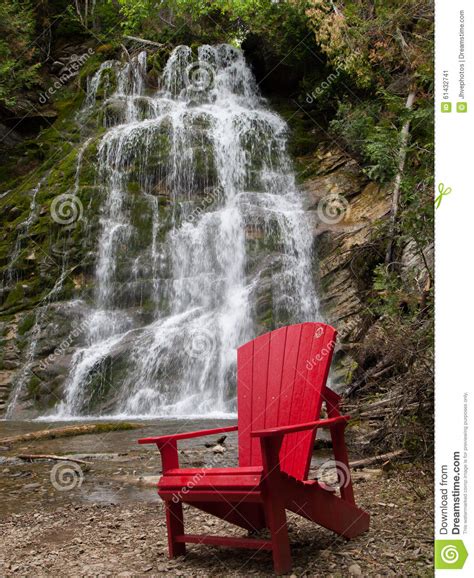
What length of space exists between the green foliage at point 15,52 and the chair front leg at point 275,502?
16.2 metres

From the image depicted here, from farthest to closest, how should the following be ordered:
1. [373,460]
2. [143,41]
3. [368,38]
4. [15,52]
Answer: [143,41], [15,52], [368,38], [373,460]

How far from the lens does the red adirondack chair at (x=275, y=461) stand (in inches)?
98.7

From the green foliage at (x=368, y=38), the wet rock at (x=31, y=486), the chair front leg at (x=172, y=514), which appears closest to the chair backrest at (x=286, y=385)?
the chair front leg at (x=172, y=514)

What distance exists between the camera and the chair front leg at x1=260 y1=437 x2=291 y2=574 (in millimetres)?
2471

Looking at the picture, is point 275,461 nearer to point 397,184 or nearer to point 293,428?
point 293,428

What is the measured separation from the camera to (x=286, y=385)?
303cm

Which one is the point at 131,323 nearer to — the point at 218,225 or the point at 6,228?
the point at 218,225

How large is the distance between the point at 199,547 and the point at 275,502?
0.81 metres

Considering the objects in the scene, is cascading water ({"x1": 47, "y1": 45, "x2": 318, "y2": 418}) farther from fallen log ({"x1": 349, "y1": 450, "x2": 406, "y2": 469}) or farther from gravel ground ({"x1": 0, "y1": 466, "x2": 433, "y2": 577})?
gravel ground ({"x1": 0, "y1": 466, "x2": 433, "y2": 577})

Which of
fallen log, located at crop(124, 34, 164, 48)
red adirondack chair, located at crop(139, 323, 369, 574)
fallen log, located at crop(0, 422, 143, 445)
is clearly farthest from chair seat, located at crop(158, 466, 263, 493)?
fallen log, located at crop(124, 34, 164, 48)
